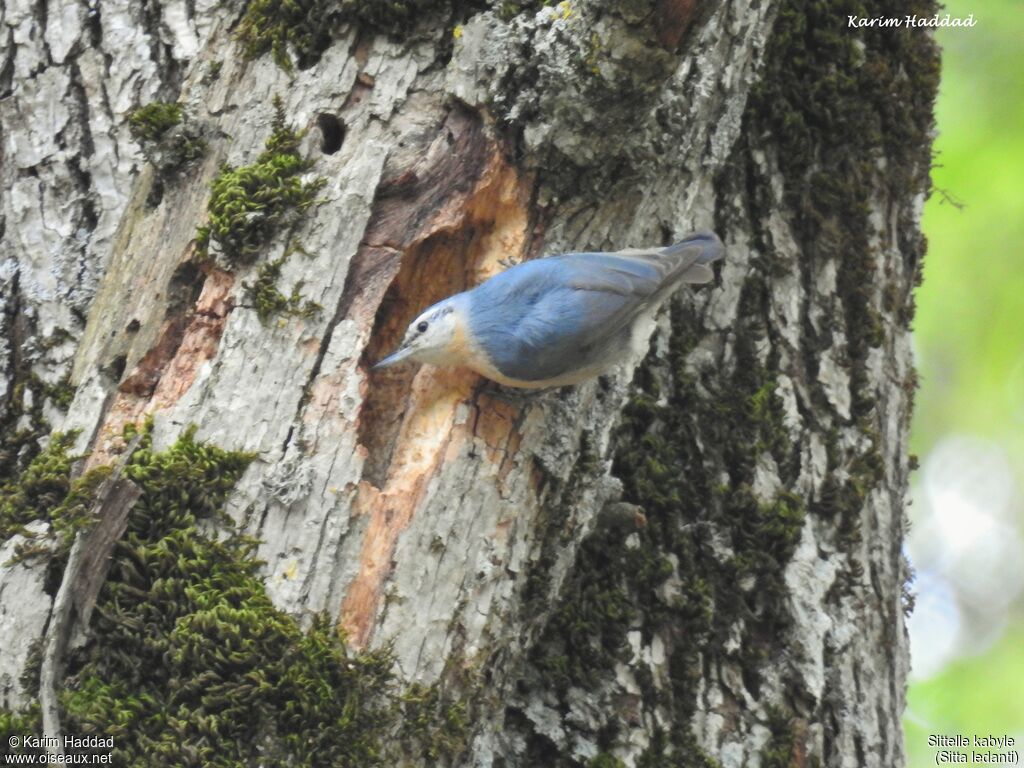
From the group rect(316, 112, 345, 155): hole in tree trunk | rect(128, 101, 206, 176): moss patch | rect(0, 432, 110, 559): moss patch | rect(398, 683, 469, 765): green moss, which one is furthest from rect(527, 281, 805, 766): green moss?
rect(128, 101, 206, 176): moss patch

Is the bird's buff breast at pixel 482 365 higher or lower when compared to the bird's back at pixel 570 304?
lower

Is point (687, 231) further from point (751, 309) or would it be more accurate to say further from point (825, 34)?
point (825, 34)

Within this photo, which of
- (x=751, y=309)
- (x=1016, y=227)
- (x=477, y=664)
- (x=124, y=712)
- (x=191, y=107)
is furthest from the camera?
(x=1016, y=227)

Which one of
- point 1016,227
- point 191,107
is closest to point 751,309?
point 191,107

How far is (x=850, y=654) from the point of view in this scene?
298 cm

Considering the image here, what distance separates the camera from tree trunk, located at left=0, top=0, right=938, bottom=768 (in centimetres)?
233

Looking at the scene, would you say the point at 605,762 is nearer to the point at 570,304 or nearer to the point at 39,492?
the point at 570,304

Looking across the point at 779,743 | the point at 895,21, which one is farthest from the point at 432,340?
the point at 895,21

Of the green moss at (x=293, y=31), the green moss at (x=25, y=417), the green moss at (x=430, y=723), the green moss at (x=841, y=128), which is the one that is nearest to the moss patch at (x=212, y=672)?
the green moss at (x=430, y=723)

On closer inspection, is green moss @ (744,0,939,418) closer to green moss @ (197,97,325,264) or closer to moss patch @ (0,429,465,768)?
green moss @ (197,97,325,264)

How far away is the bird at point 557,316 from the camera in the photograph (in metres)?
2.69

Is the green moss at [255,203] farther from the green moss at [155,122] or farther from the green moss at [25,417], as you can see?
the green moss at [25,417]

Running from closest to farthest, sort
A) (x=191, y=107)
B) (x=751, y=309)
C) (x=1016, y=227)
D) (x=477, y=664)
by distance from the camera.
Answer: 1. (x=477, y=664)
2. (x=191, y=107)
3. (x=751, y=309)
4. (x=1016, y=227)

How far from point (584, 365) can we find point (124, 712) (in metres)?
1.36
